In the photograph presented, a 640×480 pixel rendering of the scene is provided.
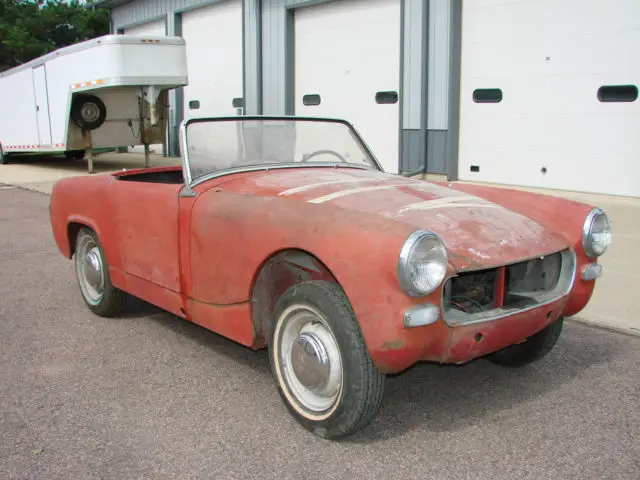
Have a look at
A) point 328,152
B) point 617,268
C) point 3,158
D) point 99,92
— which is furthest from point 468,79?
point 3,158

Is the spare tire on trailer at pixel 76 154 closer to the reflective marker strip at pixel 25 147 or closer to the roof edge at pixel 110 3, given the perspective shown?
the reflective marker strip at pixel 25 147

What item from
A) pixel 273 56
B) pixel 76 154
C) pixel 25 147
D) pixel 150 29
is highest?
pixel 150 29

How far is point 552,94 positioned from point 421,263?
7.43 metres

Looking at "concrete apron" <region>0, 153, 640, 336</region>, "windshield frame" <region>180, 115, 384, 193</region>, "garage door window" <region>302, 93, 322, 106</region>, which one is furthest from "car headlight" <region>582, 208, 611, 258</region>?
"garage door window" <region>302, 93, 322, 106</region>

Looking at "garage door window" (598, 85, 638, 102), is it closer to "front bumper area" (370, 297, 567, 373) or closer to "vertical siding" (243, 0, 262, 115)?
"front bumper area" (370, 297, 567, 373)

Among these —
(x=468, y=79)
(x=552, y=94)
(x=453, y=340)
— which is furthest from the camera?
(x=468, y=79)

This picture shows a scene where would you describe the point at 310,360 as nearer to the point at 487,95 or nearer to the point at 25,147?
the point at 487,95

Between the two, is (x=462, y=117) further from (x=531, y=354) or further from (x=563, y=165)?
(x=531, y=354)

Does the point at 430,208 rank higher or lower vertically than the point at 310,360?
higher

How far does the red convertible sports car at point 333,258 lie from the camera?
8.49 ft

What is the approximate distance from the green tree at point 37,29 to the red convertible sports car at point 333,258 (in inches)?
915

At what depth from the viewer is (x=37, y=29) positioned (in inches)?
1055

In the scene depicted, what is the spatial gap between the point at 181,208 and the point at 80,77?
1003 centimetres

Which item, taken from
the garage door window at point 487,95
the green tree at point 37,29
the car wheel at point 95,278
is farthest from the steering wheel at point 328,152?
the green tree at point 37,29
